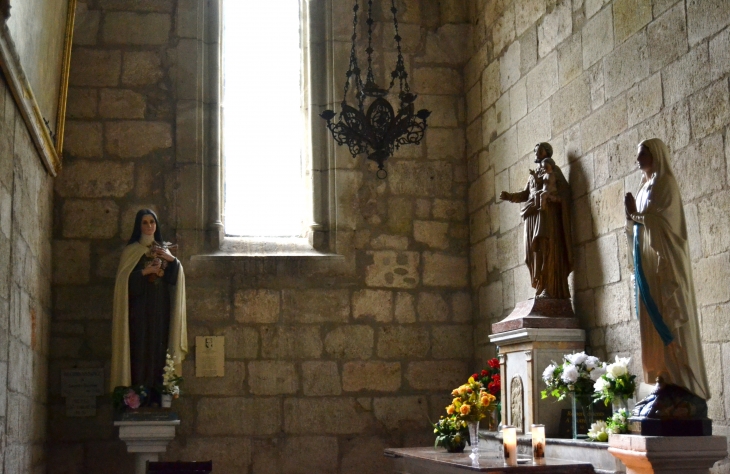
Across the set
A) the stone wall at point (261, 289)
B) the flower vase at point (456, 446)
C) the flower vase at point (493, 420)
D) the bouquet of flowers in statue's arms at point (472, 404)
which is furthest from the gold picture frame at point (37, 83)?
the flower vase at point (493, 420)

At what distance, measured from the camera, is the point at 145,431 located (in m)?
6.20

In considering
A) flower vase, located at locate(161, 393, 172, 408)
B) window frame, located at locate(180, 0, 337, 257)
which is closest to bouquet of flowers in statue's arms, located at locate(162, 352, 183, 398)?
flower vase, located at locate(161, 393, 172, 408)

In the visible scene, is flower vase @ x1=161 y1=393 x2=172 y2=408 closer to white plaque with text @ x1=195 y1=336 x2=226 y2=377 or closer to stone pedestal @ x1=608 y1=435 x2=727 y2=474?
white plaque with text @ x1=195 y1=336 x2=226 y2=377

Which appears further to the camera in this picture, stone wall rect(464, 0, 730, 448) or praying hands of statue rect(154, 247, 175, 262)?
praying hands of statue rect(154, 247, 175, 262)

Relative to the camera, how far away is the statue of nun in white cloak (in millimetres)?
3781

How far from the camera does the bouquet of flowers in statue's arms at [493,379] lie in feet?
20.2

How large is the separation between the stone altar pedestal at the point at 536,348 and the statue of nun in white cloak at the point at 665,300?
4.51ft

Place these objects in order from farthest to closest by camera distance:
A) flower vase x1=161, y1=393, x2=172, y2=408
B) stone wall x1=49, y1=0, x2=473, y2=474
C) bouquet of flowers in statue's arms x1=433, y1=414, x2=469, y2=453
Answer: stone wall x1=49, y1=0, x2=473, y2=474 → flower vase x1=161, y1=393, x2=172, y2=408 → bouquet of flowers in statue's arms x1=433, y1=414, x2=469, y2=453

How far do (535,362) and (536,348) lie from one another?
82 mm

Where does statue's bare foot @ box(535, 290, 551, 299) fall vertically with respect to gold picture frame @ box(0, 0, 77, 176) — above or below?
below

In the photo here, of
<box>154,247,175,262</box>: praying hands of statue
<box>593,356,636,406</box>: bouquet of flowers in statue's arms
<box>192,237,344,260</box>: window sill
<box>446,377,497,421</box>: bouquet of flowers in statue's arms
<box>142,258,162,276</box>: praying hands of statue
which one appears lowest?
<box>446,377,497,421</box>: bouquet of flowers in statue's arms

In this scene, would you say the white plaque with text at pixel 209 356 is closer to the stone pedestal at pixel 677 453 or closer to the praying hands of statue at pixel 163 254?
the praying hands of statue at pixel 163 254

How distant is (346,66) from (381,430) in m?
2.99

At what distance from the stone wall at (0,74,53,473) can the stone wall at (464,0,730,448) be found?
3.25 meters
